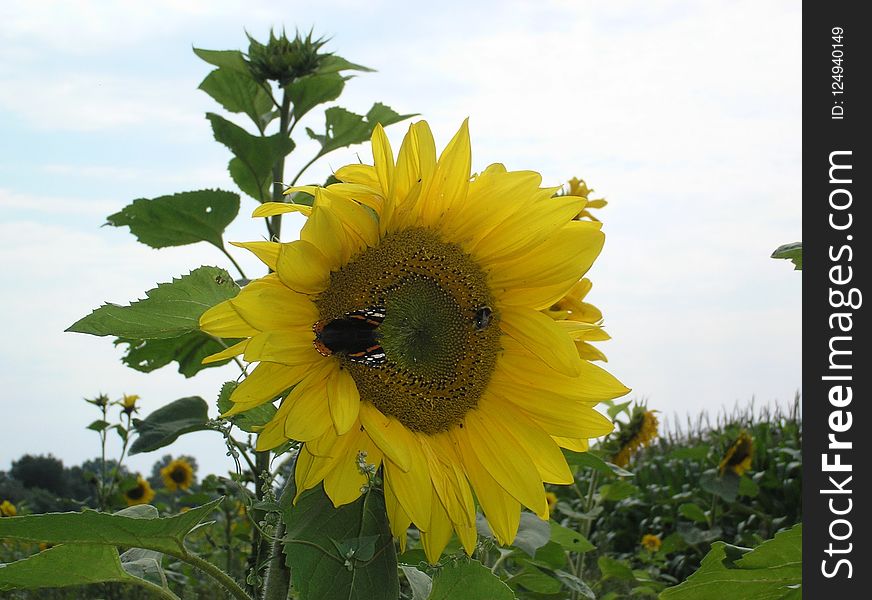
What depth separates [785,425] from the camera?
653cm

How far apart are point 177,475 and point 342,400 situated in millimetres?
4335

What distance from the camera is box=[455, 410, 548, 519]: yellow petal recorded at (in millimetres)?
1200

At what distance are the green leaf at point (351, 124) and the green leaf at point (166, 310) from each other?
0.78m

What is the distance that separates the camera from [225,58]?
75.7 inches

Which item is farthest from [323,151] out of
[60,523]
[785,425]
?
[785,425]

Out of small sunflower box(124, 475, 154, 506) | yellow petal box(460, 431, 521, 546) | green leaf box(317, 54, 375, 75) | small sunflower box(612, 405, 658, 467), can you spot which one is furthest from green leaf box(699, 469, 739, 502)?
yellow petal box(460, 431, 521, 546)

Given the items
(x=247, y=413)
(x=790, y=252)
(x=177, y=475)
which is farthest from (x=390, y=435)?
(x=177, y=475)

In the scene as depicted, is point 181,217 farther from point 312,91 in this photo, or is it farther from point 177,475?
point 177,475

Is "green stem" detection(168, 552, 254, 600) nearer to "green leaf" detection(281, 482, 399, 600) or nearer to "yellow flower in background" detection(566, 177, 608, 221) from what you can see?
"green leaf" detection(281, 482, 399, 600)

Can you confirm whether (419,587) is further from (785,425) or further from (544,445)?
(785,425)

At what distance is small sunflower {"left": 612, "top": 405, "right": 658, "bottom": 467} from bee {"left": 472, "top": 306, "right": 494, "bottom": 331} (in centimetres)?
221

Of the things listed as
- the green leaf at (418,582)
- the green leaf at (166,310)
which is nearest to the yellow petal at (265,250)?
the green leaf at (166,310)

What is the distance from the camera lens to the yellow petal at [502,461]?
3.94ft

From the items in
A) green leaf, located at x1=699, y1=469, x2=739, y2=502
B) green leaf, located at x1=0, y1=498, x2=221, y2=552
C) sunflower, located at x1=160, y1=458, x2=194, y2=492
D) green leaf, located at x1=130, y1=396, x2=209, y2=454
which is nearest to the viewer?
green leaf, located at x1=0, y1=498, x2=221, y2=552
